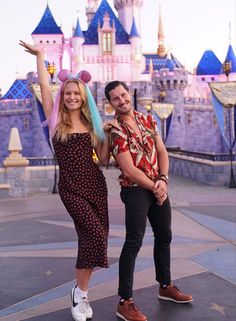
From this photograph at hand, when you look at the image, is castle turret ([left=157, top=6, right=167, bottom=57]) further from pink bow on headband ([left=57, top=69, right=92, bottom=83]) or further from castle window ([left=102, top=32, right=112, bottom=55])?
pink bow on headband ([left=57, top=69, right=92, bottom=83])

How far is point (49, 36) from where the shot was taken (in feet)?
133

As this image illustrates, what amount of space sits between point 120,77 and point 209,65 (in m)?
9.34

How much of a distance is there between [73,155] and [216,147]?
112 ft

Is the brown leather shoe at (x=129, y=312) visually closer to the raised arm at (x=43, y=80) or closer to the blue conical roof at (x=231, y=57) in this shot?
the raised arm at (x=43, y=80)

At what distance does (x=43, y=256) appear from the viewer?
4527 mm

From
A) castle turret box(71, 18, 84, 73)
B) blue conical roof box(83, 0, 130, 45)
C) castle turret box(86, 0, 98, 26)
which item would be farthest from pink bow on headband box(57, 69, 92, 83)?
castle turret box(86, 0, 98, 26)

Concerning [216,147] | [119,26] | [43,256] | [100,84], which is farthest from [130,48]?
[43,256]

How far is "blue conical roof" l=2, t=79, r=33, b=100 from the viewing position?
3650 cm

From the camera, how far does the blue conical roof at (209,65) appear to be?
42781 mm

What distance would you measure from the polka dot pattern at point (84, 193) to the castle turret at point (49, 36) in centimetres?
3886

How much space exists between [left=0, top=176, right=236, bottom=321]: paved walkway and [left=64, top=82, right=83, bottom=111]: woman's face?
130cm

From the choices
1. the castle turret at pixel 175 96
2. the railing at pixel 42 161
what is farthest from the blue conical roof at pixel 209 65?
the railing at pixel 42 161

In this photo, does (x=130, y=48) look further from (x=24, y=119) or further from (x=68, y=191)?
(x=68, y=191)

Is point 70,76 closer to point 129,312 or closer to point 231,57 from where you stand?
point 129,312
